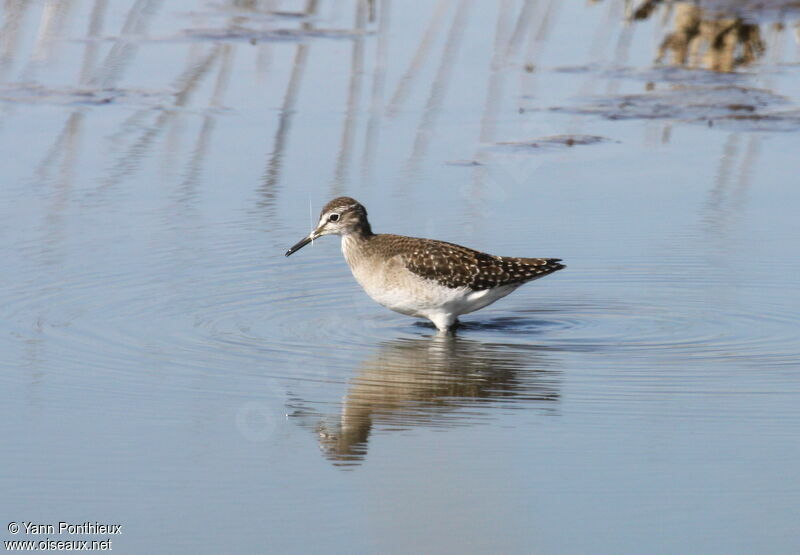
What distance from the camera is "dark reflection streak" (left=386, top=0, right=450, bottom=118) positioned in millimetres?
14180

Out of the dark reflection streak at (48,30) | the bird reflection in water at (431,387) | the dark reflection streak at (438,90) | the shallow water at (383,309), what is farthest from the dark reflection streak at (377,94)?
the dark reflection streak at (48,30)

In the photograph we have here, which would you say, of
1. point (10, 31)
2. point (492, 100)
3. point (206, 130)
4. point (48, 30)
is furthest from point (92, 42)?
point (492, 100)

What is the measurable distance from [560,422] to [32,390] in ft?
9.17

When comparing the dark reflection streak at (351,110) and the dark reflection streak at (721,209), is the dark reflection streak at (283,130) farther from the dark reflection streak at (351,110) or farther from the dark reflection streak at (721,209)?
the dark reflection streak at (721,209)

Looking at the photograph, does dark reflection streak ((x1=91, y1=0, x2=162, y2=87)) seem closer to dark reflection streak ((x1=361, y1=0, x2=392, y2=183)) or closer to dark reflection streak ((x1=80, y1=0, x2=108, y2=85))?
dark reflection streak ((x1=80, y1=0, x2=108, y2=85))

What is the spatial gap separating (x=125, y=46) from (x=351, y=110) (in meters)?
3.52

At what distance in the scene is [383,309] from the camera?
10586mm

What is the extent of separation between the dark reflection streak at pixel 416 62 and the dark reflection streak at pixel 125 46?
2859 millimetres

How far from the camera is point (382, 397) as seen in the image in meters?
8.02

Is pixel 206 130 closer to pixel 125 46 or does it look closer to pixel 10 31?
pixel 125 46

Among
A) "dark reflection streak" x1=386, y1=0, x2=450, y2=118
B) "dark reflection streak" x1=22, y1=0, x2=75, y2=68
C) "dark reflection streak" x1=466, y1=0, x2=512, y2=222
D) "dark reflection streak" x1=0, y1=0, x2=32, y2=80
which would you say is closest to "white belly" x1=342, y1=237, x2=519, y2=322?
"dark reflection streak" x1=466, y1=0, x2=512, y2=222

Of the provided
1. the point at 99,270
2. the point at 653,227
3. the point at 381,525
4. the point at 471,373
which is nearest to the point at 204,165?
the point at 99,270

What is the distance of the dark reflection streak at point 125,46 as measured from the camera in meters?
14.9

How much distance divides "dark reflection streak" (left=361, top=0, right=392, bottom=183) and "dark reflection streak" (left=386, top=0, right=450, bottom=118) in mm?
135
